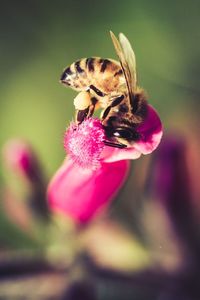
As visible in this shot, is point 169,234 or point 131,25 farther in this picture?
point 131,25

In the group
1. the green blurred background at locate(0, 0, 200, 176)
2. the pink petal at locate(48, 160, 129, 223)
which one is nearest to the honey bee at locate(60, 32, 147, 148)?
the pink petal at locate(48, 160, 129, 223)

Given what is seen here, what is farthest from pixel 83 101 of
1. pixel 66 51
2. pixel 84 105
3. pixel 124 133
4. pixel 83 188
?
pixel 66 51

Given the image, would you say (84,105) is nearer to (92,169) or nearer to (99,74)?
(99,74)

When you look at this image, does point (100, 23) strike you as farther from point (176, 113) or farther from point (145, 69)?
point (176, 113)

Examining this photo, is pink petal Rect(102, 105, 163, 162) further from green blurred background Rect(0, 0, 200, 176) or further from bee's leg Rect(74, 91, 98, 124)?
green blurred background Rect(0, 0, 200, 176)

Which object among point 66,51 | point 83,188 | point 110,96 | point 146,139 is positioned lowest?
point 83,188

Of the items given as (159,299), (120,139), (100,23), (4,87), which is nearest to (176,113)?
(100,23)

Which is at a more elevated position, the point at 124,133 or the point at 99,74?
the point at 99,74
